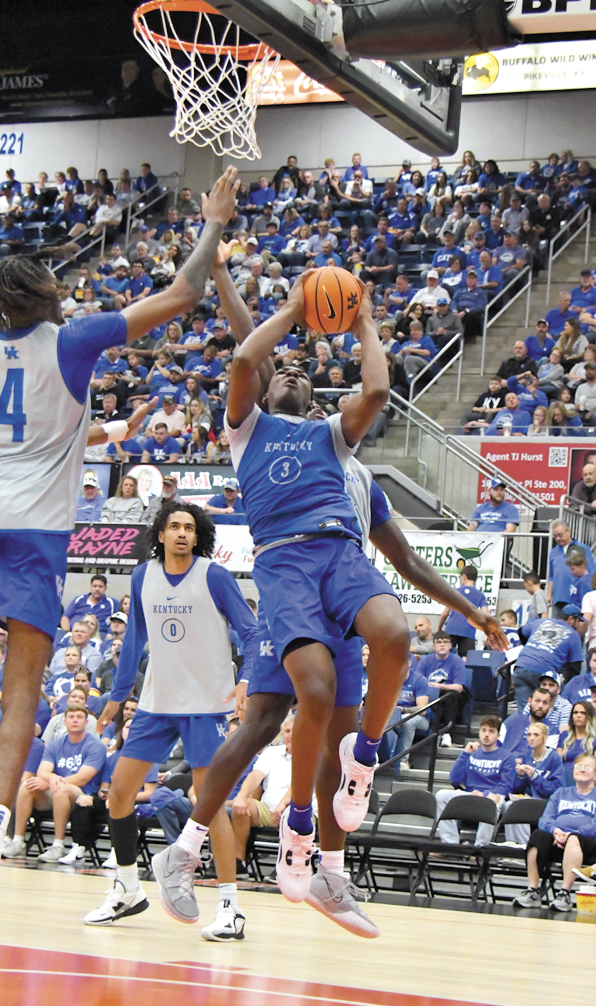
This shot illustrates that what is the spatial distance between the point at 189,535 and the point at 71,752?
5.41 metres

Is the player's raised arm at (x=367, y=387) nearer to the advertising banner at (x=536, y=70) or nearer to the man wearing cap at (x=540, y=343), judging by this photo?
the man wearing cap at (x=540, y=343)

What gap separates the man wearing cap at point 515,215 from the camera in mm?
20266

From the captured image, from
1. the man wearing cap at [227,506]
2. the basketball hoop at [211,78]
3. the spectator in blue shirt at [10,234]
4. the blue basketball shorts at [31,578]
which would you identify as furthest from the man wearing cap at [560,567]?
the spectator in blue shirt at [10,234]

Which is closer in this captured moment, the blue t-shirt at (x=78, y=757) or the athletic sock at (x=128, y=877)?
the athletic sock at (x=128, y=877)

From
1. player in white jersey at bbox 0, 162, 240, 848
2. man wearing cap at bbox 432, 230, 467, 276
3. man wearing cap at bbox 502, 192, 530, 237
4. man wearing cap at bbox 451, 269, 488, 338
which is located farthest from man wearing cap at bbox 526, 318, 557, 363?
player in white jersey at bbox 0, 162, 240, 848

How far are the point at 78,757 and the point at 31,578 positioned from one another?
737cm

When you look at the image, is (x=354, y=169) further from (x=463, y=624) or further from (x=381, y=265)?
(x=463, y=624)

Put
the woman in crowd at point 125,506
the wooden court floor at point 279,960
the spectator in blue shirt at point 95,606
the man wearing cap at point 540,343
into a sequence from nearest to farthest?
the wooden court floor at point 279,960, the spectator in blue shirt at point 95,606, the woman in crowd at point 125,506, the man wearing cap at point 540,343

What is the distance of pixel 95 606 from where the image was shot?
14.7 meters

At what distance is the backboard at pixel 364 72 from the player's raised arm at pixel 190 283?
2671mm

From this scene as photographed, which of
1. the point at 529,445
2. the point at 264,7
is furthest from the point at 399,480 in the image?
the point at 264,7

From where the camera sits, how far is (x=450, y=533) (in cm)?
1394

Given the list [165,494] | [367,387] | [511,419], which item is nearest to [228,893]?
[367,387]

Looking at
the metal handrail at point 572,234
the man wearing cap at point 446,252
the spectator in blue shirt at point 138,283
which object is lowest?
the spectator in blue shirt at point 138,283
